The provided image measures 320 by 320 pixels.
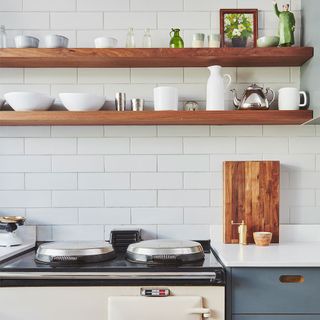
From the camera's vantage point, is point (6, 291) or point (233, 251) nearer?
point (6, 291)

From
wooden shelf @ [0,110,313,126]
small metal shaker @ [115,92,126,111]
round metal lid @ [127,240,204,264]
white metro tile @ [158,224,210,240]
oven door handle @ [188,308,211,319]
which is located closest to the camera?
oven door handle @ [188,308,211,319]

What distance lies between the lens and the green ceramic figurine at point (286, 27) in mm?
2156

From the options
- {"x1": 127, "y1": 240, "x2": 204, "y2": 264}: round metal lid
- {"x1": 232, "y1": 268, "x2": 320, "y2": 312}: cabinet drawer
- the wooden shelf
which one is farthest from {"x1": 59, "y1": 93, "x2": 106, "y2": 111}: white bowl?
{"x1": 232, "y1": 268, "x2": 320, "y2": 312}: cabinet drawer

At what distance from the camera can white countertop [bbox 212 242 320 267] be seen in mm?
1696

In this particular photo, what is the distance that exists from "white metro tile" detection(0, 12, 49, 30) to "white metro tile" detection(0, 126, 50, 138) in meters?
0.60

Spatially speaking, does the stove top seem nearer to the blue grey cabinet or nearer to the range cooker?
the range cooker

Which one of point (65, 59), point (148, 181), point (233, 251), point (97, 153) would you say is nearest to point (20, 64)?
point (65, 59)

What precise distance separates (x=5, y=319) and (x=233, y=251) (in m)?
1.09

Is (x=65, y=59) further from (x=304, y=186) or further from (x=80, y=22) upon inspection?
(x=304, y=186)

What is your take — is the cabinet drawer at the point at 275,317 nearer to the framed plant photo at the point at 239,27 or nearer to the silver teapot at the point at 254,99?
the silver teapot at the point at 254,99

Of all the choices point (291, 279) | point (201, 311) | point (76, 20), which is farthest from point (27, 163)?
point (291, 279)

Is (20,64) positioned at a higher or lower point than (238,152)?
higher

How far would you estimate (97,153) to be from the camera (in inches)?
91.9

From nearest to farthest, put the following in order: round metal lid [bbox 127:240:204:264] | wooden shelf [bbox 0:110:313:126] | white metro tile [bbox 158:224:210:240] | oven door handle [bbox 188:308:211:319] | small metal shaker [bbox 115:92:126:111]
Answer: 1. oven door handle [bbox 188:308:211:319]
2. round metal lid [bbox 127:240:204:264]
3. wooden shelf [bbox 0:110:313:126]
4. small metal shaker [bbox 115:92:126:111]
5. white metro tile [bbox 158:224:210:240]
